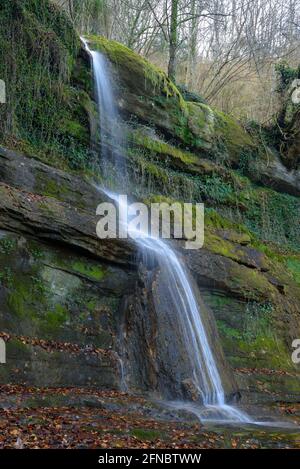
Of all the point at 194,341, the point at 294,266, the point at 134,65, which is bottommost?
the point at 194,341

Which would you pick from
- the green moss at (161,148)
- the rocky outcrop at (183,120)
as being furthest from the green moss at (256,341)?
the rocky outcrop at (183,120)

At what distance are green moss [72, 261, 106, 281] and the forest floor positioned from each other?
2.31 m

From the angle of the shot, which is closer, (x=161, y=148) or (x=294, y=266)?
(x=161, y=148)

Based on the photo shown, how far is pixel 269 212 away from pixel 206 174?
2773 millimetres

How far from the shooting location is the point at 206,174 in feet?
52.6

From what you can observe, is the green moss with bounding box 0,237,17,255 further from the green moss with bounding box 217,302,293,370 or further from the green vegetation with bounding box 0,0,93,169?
the green moss with bounding box 217,302,293,370

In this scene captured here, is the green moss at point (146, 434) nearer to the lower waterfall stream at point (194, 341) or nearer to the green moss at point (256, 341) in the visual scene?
the lower waterfall stream at point (194, 341)

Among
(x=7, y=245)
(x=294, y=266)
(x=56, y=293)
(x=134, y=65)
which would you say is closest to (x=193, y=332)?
(x=56, y=293)

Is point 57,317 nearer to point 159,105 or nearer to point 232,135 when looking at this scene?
point 159,105

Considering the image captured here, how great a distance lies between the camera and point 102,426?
6227mm

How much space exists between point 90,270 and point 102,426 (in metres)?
3.97

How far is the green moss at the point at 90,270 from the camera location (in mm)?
9656

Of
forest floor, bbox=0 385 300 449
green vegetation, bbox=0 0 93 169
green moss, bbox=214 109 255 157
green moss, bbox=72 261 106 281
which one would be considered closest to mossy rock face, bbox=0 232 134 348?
green moss, bbox=72 261 106 281
